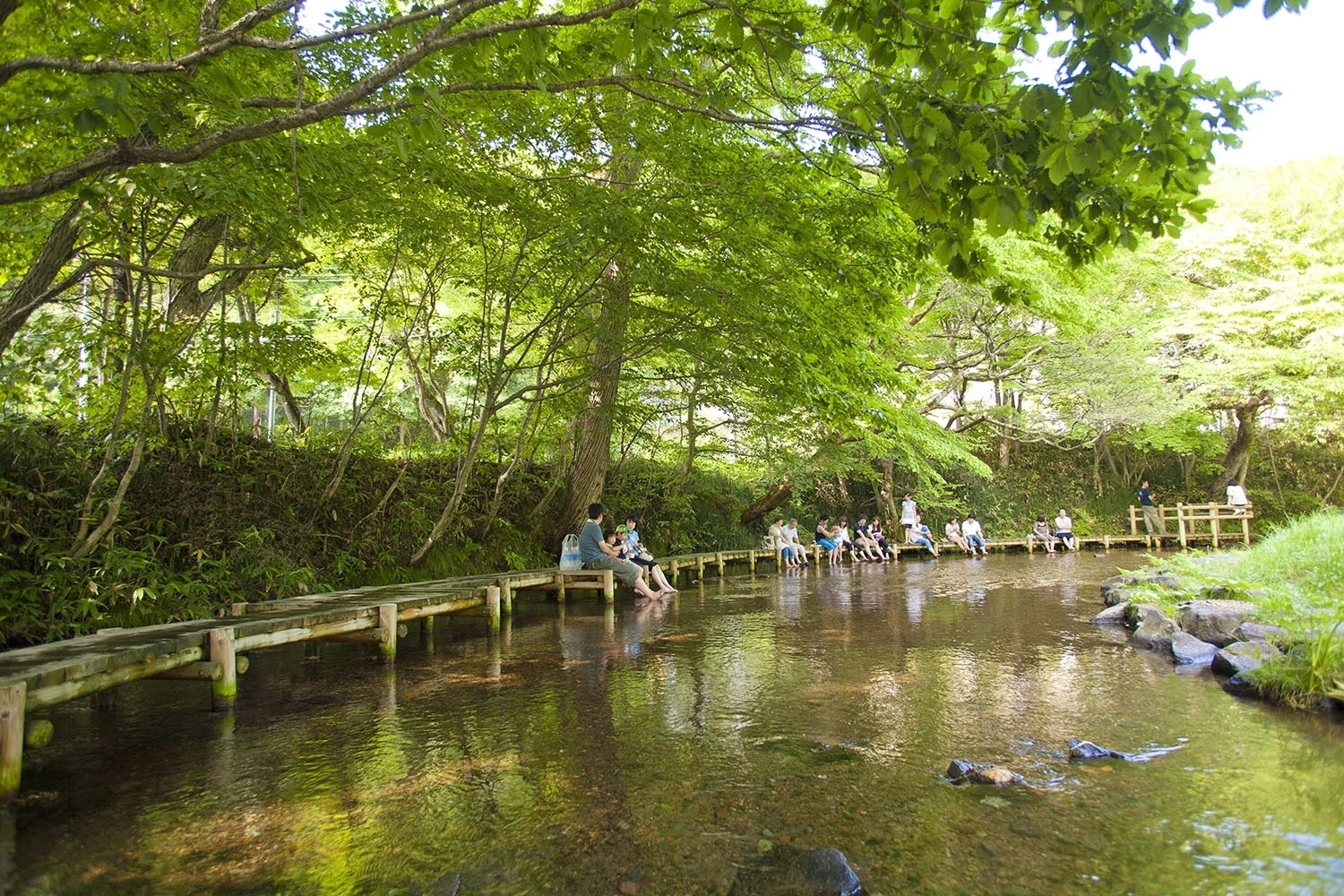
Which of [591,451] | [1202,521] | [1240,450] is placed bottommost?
[1202,521]

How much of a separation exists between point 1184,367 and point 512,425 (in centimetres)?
1786

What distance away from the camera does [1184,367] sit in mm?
19953

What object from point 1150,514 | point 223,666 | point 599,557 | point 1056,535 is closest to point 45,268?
point 223,666

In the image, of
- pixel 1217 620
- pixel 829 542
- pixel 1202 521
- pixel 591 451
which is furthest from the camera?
pixel 1202 521

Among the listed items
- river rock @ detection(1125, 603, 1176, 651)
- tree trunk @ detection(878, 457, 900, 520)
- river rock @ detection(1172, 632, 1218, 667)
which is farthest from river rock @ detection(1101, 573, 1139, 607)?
tree trunk @ detection(878, 457, 900, 520)

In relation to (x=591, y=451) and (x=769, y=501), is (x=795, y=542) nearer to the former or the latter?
(x=769, y=501)

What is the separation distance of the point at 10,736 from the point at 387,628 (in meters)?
3.37

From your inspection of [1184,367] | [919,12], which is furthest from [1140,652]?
[1184,367]

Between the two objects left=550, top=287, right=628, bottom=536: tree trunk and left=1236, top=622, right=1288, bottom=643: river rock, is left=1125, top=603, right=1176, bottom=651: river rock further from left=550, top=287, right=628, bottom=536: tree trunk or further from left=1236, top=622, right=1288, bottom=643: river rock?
left=550, top=287, right=628, bottom=536: tree trunk

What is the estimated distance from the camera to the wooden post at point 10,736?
3.25 meters

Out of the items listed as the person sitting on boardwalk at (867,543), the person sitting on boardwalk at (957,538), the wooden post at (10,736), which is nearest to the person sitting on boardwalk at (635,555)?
the wooden post at (10,736)

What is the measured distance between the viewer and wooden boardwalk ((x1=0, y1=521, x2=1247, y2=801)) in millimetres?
3502

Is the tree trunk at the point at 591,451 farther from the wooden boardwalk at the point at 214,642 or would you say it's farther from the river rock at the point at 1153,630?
the river rock at the point at 1153,630

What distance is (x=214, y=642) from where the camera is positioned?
4.91 m
